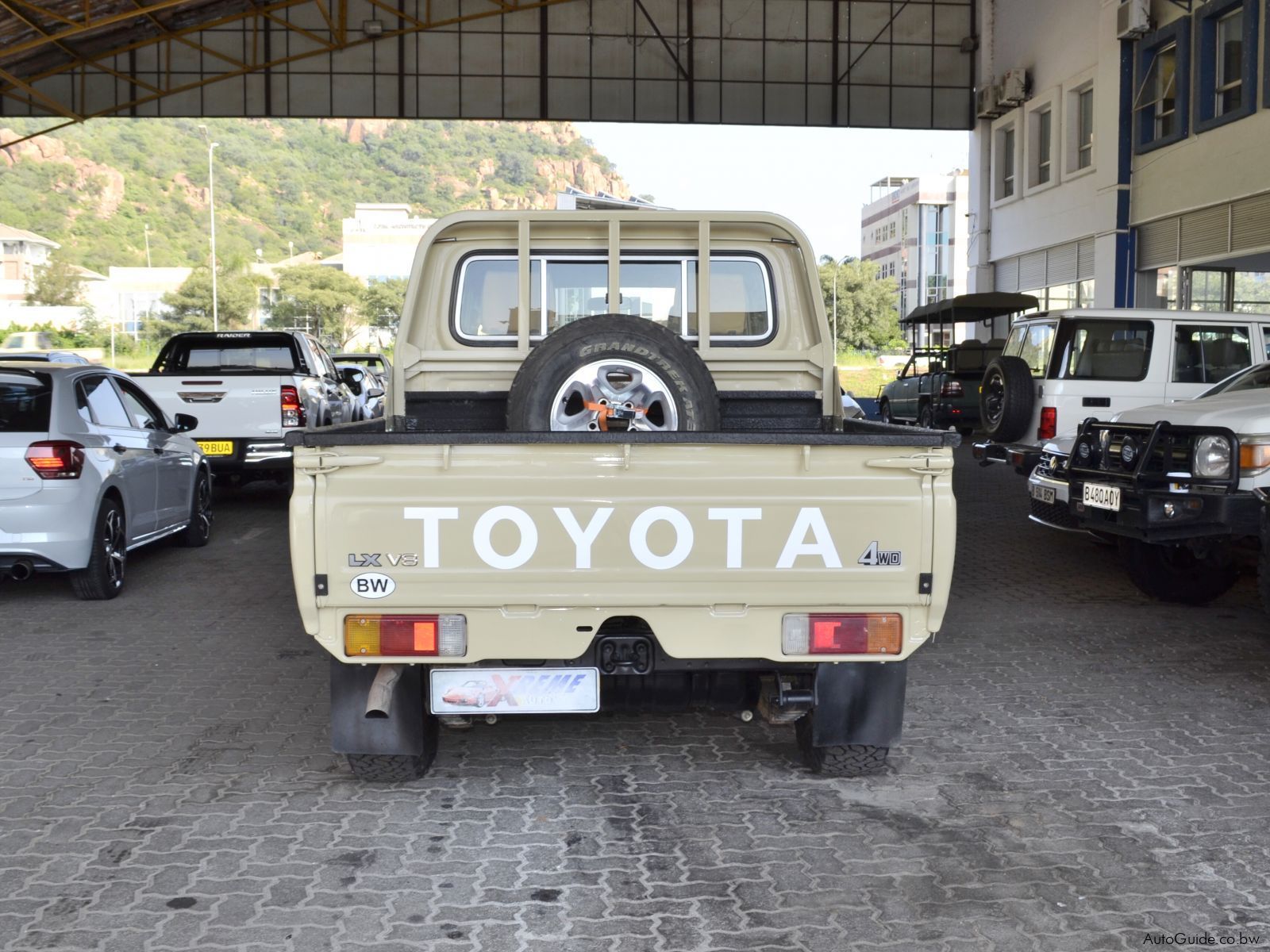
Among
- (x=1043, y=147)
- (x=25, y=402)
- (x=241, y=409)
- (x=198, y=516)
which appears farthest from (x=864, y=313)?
(x=25, y=402)

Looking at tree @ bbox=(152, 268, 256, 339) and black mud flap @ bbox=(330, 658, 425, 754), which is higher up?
tree @ bbox=(152, 268, 256, 339)

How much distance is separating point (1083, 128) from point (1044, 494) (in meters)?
16.4

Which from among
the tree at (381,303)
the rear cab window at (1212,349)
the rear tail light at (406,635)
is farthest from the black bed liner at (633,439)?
the tree at (381,303)

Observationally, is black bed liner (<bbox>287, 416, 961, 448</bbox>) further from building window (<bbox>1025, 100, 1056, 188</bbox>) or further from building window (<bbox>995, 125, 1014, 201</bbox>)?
building window (<bbox>995, 125, 1014, 201</bbox>)

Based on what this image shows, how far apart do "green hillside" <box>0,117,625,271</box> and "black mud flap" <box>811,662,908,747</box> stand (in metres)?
85.0

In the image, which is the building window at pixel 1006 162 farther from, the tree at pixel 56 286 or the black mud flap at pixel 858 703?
the tree at pixel 56 286

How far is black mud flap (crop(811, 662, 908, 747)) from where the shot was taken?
4336 mm

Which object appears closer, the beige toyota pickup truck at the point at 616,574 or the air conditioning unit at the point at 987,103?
the beige toyota pickup truck at the point at 616,574

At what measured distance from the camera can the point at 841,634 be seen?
13.1ft

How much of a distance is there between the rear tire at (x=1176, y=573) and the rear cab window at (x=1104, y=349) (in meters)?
2.92

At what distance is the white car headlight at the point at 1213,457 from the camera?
22.7ft

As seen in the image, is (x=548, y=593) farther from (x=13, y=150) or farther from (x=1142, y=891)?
(x=13, y=150)

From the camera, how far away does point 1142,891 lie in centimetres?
358

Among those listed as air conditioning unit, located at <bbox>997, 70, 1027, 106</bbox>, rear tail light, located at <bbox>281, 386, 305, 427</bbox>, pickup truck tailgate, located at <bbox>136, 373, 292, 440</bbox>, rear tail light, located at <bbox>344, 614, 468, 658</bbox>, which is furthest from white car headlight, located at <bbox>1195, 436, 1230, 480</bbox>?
air conditioning unit, located at <bbox>997, 70, 1027, 106</bbox>
